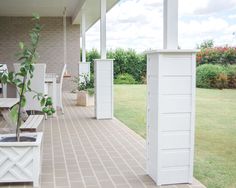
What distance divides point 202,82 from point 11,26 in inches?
319

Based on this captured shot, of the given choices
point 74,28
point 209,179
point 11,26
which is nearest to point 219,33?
point 209,179

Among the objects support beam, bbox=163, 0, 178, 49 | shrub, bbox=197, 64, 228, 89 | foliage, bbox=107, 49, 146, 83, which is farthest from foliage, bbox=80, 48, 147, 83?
support beam, bbox=163, 0, 178, 49

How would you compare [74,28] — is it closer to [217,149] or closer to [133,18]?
[133,18]

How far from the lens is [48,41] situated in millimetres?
13305

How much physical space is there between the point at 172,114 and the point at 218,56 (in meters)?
13.7

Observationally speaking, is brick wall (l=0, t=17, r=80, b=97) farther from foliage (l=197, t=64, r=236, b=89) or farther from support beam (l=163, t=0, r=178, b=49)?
support beam (l=163, t=0, r=178, b=49)

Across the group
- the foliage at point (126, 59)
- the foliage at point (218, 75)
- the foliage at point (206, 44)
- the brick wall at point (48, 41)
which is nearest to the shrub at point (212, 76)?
the foliage at point (218, 75)

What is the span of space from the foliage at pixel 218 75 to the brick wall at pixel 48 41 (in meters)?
5.49

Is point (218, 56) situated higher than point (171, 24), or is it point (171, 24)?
point (218, 56)

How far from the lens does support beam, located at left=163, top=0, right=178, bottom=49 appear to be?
3162 mm

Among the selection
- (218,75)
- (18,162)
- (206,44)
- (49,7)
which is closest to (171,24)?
(18,162)

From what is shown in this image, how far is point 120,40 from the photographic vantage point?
62.6 ft

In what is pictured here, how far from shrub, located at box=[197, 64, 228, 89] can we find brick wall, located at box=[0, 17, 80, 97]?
5.46 meters

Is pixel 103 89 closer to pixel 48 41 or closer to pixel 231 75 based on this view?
pixel 48 41
